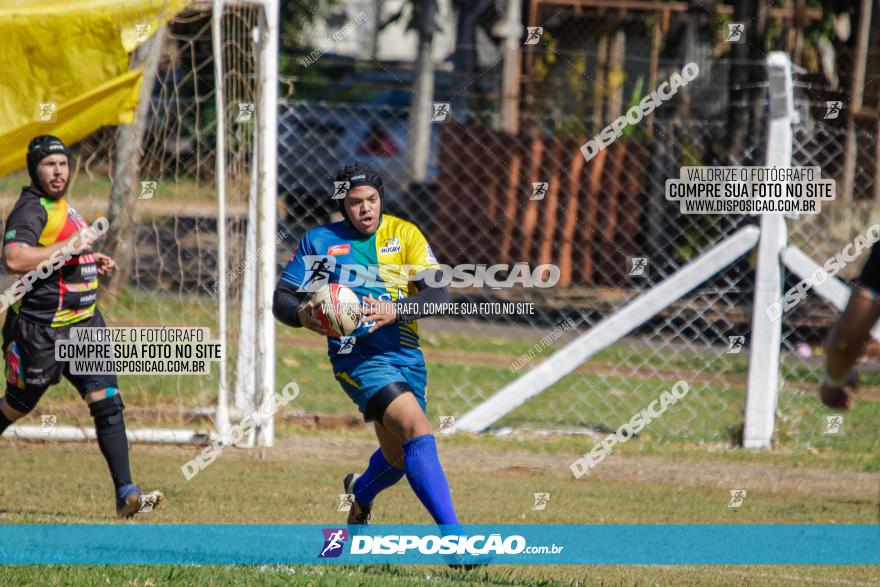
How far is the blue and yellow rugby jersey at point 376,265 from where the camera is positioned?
5.60 meters

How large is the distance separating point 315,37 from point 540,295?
17.0 m

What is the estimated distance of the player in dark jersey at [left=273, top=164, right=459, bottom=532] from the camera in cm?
539

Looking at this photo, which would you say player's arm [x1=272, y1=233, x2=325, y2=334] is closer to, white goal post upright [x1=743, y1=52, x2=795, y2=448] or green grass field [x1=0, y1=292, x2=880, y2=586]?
green grass field [x1=0, y1=292, x2=880, y2=586]

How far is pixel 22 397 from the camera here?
6.49 metres

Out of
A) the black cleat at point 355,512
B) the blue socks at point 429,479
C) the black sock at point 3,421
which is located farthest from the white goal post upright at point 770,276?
the black sock at point 3,421

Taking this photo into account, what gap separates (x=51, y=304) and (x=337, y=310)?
1902 mm

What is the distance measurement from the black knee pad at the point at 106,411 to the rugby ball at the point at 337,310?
1664 millimetres

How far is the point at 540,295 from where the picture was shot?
1378 cm

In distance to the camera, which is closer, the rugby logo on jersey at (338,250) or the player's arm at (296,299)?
the player's arm at (296,299)

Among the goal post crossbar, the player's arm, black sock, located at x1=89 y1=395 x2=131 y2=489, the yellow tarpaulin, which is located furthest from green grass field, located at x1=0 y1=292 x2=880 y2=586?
the yellow tarpaulin

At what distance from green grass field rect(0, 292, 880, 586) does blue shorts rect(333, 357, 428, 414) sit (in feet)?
2.66

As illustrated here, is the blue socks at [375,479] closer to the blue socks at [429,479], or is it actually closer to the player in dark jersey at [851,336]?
the blue socks at [429,479]

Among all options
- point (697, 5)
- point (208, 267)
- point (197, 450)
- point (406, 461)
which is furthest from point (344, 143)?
point (406, 461)

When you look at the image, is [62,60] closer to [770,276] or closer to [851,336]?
[770,276]
